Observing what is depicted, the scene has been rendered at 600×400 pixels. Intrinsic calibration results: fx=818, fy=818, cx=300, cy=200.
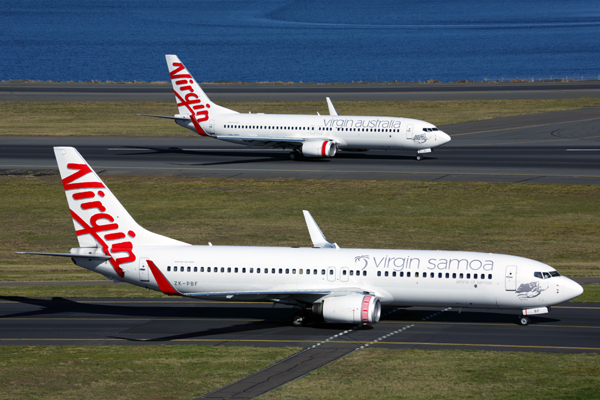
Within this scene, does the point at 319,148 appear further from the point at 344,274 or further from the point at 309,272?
the point at 344,274

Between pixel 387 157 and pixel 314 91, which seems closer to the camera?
pixel 387 157

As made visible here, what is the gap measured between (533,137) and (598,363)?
6970 cm

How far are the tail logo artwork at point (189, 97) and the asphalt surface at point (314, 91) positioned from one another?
119ft

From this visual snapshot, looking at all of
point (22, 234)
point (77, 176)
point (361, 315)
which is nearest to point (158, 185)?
point (22, 234)

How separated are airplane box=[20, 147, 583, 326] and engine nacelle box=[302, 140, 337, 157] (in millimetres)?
45703

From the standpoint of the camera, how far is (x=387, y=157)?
305 feet

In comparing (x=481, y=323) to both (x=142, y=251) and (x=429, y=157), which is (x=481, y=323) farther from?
(x=429, y=157)

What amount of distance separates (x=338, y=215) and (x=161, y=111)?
59794mm

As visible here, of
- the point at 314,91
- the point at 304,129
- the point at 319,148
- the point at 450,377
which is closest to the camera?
the point at 450,377

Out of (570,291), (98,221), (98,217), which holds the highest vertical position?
(98,217)

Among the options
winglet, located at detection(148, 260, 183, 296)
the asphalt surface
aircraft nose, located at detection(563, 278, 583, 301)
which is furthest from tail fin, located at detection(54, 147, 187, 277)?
the asphalt surface

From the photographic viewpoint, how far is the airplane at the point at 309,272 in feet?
132

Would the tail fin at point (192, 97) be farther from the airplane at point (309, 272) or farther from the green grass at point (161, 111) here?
the airplane at point (309, 272)

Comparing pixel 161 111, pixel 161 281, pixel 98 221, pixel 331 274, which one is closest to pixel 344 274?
pixel 331 274
